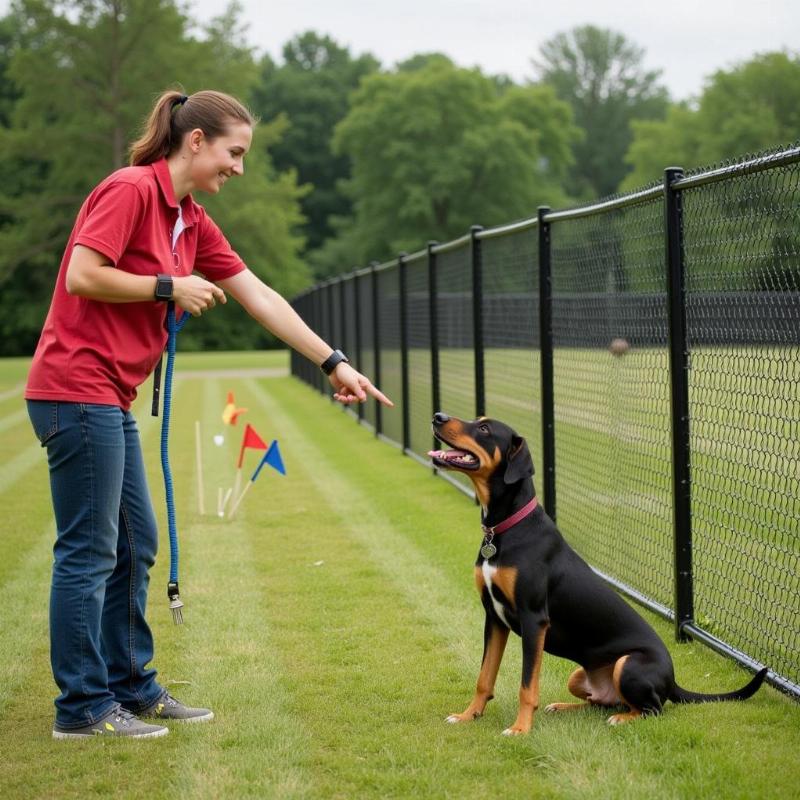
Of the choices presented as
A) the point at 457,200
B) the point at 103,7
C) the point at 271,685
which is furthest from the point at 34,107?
the point at 271,685

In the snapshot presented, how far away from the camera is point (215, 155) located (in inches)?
165

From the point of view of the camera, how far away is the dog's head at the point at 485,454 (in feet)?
14.4

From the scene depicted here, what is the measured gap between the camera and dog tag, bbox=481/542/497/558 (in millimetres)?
4371

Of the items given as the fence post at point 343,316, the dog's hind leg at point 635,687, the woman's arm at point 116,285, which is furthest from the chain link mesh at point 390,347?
the woman's arm at point 116,285

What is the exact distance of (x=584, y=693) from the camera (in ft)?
14.8

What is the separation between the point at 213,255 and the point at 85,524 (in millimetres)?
1114

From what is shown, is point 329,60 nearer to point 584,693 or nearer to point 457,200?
point 457,200

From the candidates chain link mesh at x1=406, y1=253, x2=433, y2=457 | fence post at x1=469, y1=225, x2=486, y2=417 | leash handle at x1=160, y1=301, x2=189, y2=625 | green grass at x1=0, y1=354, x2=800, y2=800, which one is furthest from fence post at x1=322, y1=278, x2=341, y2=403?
leash handle at x1=160, y1=301, x2=189, y2=625

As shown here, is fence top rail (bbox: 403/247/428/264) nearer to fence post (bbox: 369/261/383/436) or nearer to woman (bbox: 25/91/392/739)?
fence post (bbox: 369/261/383/436)

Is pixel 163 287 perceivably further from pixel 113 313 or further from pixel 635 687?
pixel 635 687

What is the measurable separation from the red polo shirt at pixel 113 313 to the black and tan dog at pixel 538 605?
1069 mm

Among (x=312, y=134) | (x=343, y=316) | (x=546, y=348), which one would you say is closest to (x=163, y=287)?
(x=546, y=348)

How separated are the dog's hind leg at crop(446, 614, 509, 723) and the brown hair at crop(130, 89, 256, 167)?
1.95m

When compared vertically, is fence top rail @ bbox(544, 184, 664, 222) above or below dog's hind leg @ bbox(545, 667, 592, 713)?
above
